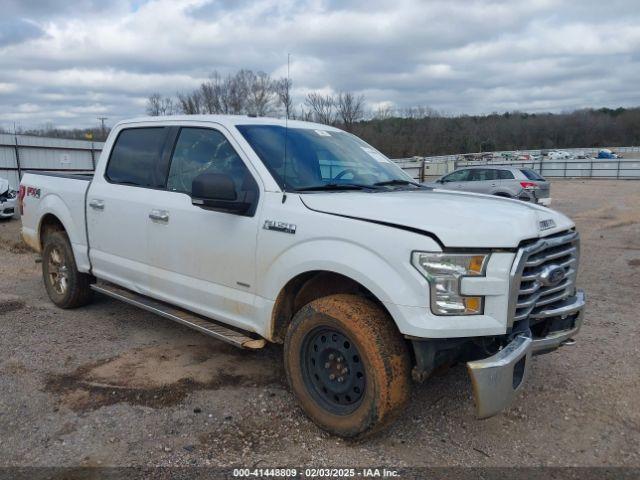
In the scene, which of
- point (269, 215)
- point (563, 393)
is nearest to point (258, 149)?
point (269, 215)

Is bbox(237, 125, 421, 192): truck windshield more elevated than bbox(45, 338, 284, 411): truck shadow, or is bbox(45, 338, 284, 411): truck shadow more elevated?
bbox(237, 125, 421, 192): truck windshield

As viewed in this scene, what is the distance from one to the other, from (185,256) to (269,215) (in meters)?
0.95

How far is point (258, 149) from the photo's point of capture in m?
3.93

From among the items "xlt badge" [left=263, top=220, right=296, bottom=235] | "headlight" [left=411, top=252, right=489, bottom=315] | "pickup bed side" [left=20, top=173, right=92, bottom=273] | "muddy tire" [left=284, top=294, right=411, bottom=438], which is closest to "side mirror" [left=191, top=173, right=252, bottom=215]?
"xlt badge" [left=263, top=220, right=296, bottom=235]

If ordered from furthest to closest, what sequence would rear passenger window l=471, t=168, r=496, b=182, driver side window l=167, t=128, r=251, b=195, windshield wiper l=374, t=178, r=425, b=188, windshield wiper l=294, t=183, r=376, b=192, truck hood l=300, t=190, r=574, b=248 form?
rear passenger window l=471, t=168, r=496, b=182
windshield wiper l=374, t=178, r=425, b=188
driver side window l=167, t=128, r=251, b=195
windshield wiper l=294, t=183, r=376, b=192
truck hood l=300, t=190, r=574, b=248

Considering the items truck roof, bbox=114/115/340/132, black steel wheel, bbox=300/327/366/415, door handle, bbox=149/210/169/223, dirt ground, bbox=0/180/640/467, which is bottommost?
dirt ground, bbox=0/180/640/467

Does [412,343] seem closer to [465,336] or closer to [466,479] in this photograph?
[465,336]

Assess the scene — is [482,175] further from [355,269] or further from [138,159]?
[355,269]

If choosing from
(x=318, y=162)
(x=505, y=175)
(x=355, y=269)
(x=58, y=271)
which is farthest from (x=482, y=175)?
(x=355, y=269)

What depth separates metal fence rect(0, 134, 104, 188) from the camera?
69.3 ft

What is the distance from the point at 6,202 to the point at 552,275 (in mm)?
14725

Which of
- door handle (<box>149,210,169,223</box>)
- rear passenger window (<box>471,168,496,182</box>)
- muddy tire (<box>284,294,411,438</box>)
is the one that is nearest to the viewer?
muddy tire (<box>284,294,411,438</box>)

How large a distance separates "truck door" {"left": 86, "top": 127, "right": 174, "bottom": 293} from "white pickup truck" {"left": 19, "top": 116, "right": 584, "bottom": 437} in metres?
0.02

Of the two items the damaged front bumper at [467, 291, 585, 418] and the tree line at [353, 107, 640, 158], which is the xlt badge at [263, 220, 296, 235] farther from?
the tree line at [353, 107, 640, 158]
